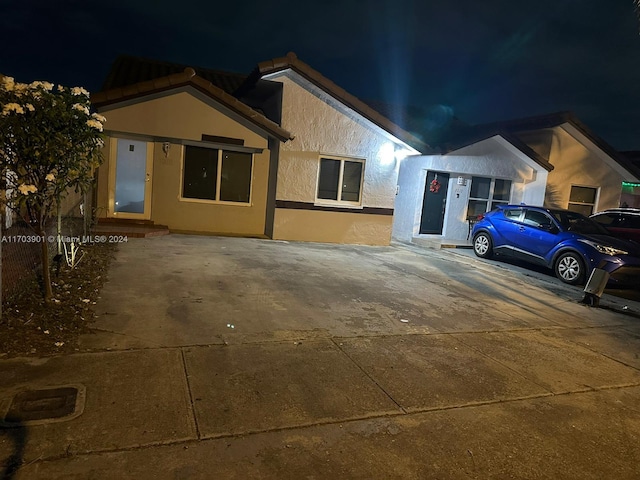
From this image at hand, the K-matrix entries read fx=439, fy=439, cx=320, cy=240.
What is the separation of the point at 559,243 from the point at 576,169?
8154 mm

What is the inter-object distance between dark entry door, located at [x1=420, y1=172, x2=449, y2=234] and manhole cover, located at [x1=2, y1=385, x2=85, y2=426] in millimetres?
13171

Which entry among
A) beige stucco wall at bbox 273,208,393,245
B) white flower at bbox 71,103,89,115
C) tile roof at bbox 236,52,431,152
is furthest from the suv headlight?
white flower at bbox 71,103,89,115

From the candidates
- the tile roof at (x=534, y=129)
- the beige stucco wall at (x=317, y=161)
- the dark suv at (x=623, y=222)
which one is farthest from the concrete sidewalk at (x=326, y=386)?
the tile roof at (x=534, y=129)

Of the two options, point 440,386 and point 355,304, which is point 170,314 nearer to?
point 355,304

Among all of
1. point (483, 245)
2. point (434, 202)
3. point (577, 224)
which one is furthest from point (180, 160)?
point (577, 224)

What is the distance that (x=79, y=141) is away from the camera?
15.7ft

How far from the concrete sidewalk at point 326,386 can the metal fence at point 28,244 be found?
0.98 metres

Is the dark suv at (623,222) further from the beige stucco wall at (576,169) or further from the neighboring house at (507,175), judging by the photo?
the beige stucco wall at (576,169)

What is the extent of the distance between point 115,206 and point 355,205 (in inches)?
263

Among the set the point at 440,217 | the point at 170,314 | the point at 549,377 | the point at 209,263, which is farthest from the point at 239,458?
the point at 440,217

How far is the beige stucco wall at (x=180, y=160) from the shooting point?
1120 centimetres

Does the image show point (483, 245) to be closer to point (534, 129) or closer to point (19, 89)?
point (534, 129)

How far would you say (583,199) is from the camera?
17281mm

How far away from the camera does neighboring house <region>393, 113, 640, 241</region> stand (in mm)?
14883
